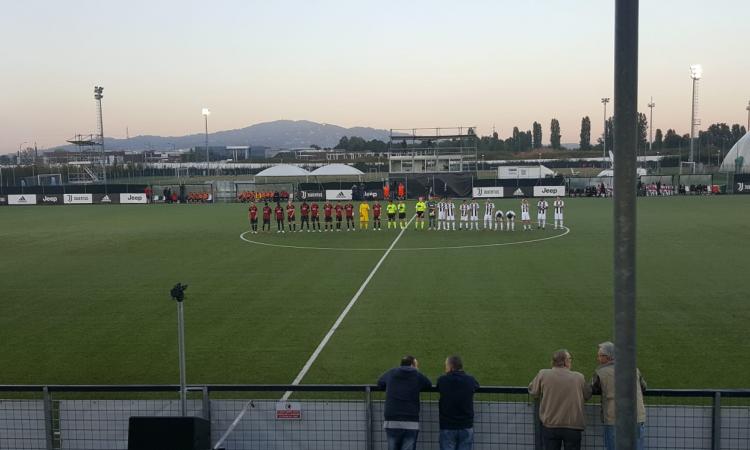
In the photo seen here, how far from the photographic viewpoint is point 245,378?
448 inches

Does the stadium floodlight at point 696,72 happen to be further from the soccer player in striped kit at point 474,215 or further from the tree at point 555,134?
the tree at point 555,134

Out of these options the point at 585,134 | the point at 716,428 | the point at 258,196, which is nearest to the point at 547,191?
the point at 258,196

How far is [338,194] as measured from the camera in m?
62.0

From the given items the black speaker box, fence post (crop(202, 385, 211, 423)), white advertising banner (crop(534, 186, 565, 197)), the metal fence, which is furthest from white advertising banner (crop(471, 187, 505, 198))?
the black speaker box

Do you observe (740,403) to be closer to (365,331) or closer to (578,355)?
(578,355)

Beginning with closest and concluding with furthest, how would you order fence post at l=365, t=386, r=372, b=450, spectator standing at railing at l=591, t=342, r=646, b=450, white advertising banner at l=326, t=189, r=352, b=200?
spectator standing at railing at l=591, t=342, r=646, b=450
fence post at l=365, t=386, r=372, b=450
white advertising banner at l=326, t=189, r=352, b=200

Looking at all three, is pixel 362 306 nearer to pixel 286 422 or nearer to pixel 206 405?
pixel 286 422

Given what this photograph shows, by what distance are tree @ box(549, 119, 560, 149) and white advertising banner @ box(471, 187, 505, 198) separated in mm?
118601

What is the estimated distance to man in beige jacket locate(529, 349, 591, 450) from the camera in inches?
262

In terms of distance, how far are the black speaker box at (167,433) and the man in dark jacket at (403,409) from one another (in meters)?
1.82

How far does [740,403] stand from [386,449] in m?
5.61

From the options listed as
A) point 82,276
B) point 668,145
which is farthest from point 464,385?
point 668,145

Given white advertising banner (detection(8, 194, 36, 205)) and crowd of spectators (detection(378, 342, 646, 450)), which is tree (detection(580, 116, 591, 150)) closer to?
white advertising banner (detection(8, 194, 36, 205))

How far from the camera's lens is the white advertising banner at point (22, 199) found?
208 feet
